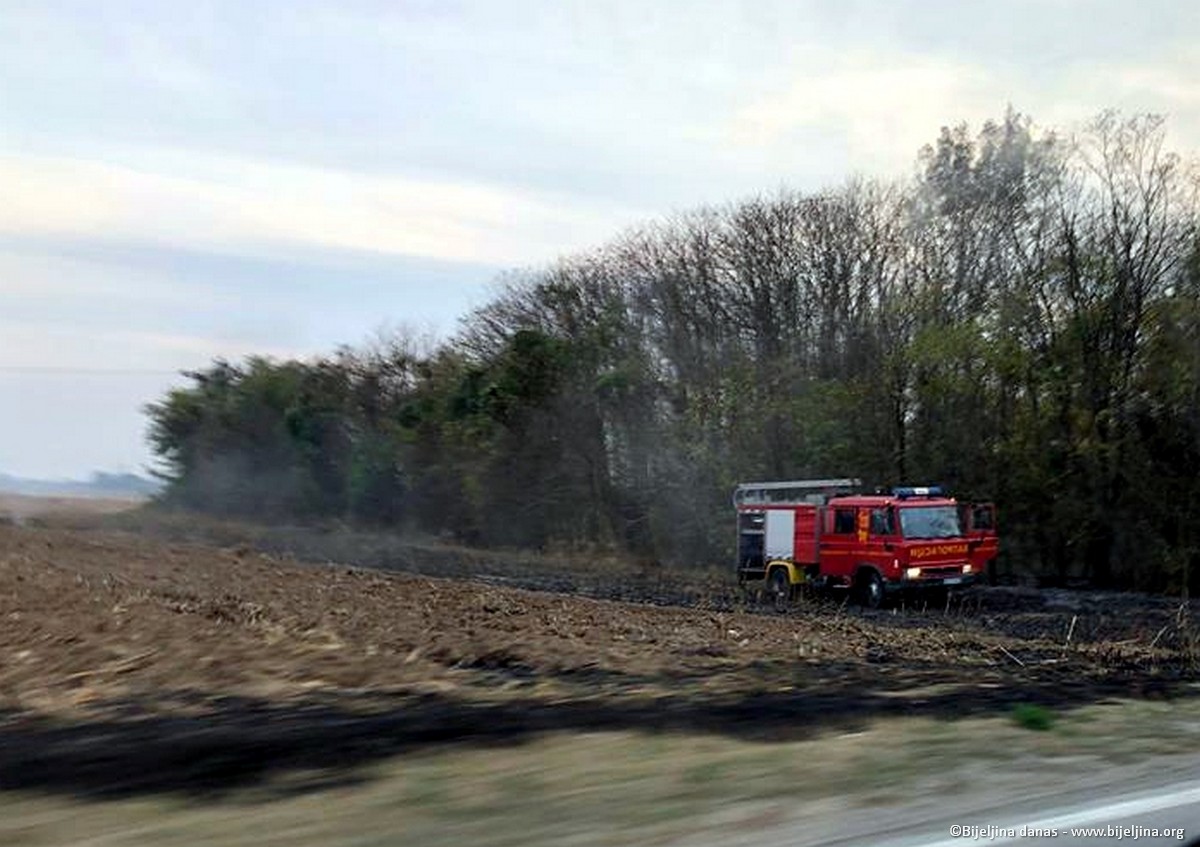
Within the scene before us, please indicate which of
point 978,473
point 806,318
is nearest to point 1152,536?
point 978,473

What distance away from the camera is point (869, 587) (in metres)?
29.1

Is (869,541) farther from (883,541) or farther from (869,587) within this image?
(869,587)

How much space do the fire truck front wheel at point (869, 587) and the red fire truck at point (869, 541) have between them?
0.02 metres

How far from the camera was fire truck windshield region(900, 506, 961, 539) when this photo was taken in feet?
93.6

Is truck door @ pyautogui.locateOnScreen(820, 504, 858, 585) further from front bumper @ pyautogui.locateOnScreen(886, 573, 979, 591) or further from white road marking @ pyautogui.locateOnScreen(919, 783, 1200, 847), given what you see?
Answer: white road marking @ pyautogui.locateOnScreen(919, 783, 1200, 847)

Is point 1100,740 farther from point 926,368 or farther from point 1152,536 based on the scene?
point 926,368

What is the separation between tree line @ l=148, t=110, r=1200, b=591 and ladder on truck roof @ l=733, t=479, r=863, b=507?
4666 millimetres

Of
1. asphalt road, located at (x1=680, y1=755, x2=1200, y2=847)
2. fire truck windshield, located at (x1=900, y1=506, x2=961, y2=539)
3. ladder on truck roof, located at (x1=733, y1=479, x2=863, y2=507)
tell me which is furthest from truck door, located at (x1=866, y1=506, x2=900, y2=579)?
asphalt road, located at (x1=680, y1=755, x2=1200, y2=847)

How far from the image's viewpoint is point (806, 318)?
43562 millimetres

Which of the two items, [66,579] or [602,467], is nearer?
[66,579]

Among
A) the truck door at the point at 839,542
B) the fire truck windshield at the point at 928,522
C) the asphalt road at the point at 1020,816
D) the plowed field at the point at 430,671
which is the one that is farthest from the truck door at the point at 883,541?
the asphalt road at the point at 1020,816

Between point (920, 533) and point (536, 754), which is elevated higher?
point (920, 533)

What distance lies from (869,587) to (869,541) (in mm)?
968

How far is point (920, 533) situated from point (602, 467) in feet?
70.4
